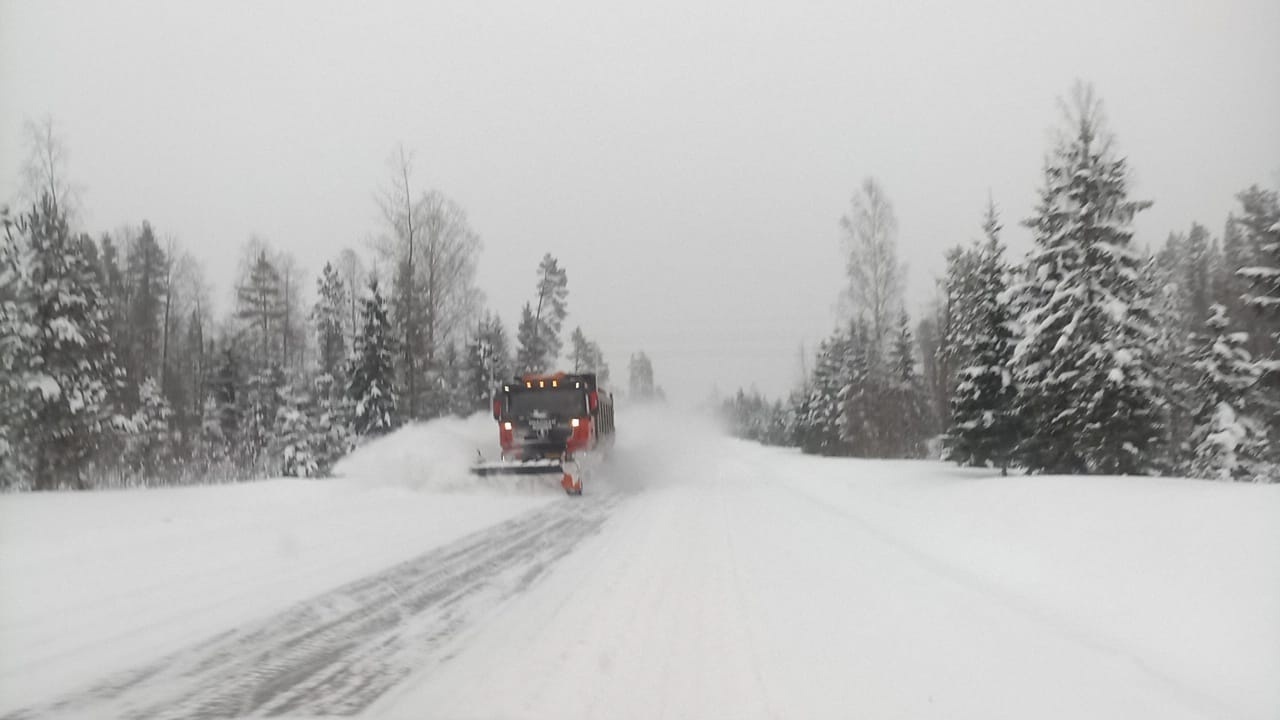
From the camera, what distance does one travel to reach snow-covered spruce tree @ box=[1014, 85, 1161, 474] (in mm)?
20562

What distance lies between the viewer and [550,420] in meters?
22.5

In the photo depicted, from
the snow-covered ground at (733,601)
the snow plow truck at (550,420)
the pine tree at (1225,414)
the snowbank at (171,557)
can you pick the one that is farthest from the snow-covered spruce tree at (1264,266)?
the snowbank at (171,557)

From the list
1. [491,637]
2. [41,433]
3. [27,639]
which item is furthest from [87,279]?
[491,637]

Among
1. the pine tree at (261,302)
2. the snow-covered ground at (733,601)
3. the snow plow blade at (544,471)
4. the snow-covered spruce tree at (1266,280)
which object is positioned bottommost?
the snow-covered ground at (733,601)

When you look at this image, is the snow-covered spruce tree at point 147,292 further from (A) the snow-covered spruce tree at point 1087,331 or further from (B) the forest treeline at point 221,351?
(A) the snow-covered spruce tree at point 1087,331

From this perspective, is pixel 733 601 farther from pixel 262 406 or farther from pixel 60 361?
pixel 262 406

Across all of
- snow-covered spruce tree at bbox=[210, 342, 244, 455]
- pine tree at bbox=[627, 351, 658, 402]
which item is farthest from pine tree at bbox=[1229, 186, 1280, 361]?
pine tree at bbox=[627, 351, 658, 402]

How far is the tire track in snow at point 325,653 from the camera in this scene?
4.84 meters

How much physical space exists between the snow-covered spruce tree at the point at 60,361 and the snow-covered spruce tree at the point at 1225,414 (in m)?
32.6

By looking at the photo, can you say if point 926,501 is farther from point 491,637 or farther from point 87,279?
point 87,279

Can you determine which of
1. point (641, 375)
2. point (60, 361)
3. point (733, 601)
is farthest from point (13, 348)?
point (641, 375)

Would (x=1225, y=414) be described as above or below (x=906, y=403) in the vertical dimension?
below

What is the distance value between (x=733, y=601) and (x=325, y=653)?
3.65m

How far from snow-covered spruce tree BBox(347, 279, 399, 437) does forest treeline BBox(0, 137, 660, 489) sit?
8cm
